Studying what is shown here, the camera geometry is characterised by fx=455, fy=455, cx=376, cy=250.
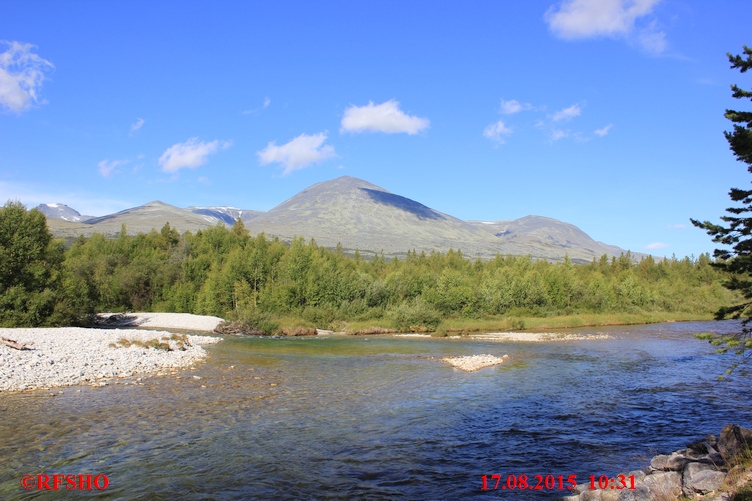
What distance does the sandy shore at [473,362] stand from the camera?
96.6ft

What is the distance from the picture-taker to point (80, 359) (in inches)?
977

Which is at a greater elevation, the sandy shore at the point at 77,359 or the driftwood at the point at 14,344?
the driftwood at the point at 14,344

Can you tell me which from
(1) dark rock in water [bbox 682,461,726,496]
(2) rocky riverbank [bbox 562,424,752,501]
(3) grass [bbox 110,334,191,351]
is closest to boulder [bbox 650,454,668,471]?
(2) rocky riverbank [bbox 562,424,752,501]

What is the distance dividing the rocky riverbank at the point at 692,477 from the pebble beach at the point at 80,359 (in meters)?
21.0

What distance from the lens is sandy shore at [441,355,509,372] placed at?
96.6ft

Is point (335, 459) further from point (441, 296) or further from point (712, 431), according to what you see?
point (441, 296)

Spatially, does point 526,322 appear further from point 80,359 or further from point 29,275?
point 29,275

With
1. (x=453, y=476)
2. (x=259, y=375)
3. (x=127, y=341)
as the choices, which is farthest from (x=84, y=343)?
(x=453, y=476)

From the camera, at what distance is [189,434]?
47.3 feet

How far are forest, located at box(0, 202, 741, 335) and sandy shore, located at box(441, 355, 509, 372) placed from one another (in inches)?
1064

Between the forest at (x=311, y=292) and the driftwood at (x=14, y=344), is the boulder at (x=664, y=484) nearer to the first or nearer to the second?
the driftwood at (x=14, y=344)

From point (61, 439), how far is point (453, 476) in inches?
447
